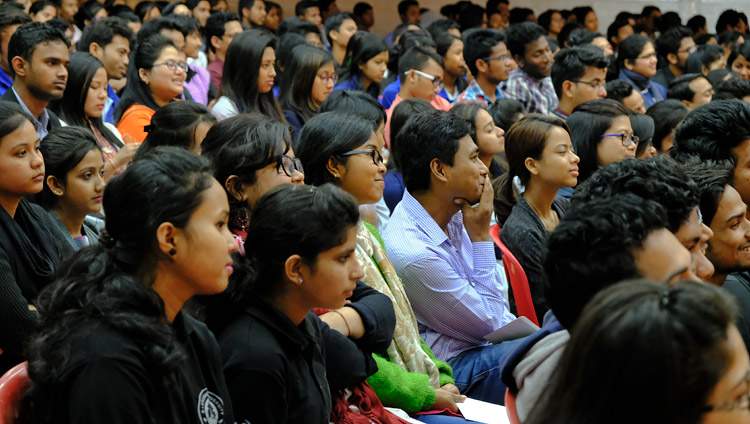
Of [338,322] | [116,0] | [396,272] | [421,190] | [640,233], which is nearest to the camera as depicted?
[640,233]

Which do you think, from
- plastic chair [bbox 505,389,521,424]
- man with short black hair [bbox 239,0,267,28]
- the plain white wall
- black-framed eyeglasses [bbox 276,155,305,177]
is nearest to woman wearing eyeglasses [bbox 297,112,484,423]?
black-framed eyeglasses [bbox 276,155,305,177]

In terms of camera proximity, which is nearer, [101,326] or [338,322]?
[101,326]

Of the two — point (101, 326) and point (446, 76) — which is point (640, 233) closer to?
point (101, 326)

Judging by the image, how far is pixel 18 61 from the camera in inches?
159

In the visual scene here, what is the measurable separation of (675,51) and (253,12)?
4.64 meters

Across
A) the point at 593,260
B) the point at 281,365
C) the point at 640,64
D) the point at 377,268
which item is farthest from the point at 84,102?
the point at 640,64

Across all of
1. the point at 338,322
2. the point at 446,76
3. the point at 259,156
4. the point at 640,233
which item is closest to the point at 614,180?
the point at 640,233

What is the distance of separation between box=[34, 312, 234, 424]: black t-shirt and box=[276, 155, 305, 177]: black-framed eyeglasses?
879 mm

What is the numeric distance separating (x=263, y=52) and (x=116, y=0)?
16.5 feet

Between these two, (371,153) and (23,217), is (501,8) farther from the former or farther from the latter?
(23,217)

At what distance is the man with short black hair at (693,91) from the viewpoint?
19.7 ft

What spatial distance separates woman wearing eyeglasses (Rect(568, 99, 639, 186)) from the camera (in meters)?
3.97

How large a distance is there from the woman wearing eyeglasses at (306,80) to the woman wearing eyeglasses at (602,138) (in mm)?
1710

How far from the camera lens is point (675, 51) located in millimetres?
8688
